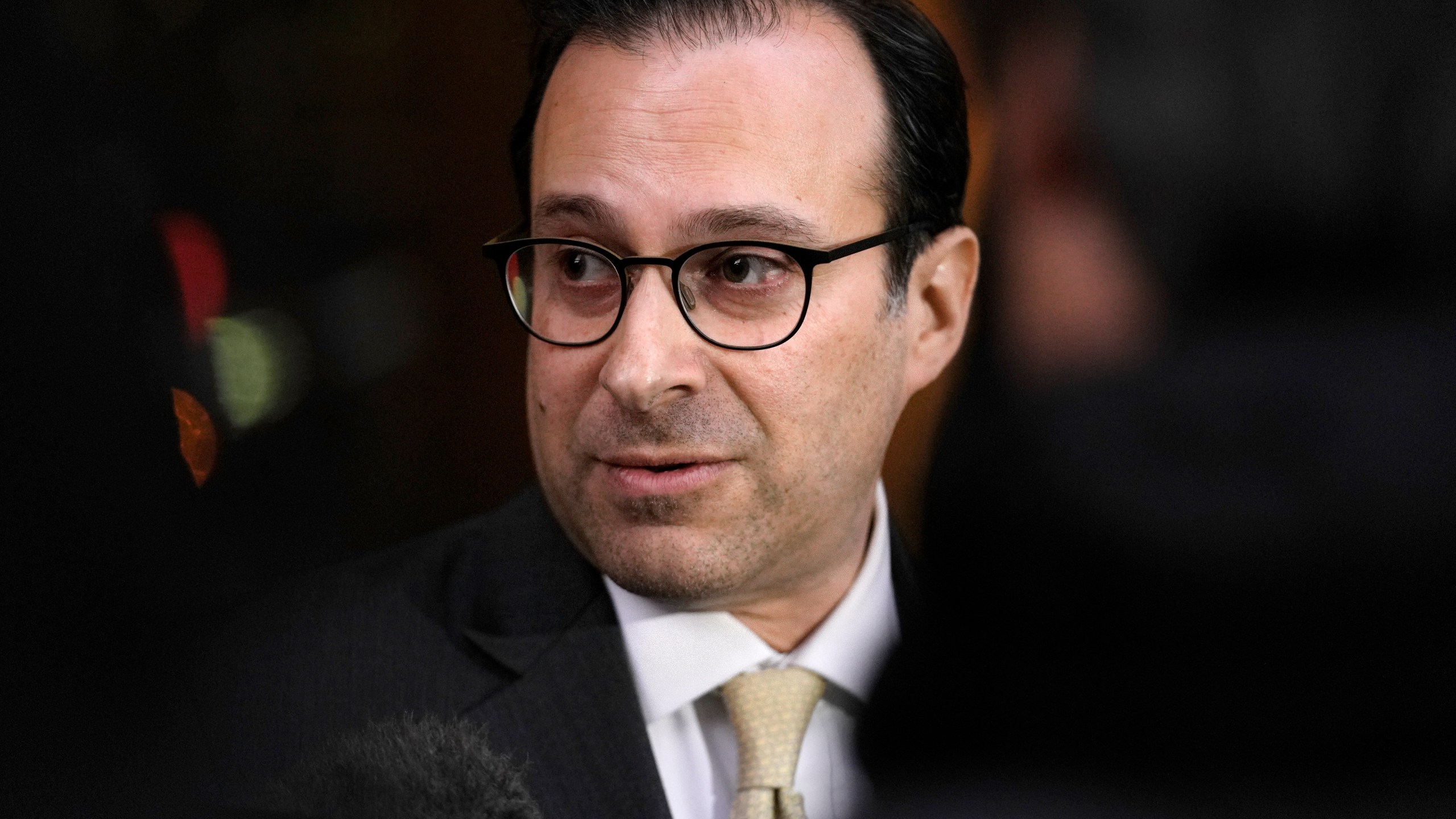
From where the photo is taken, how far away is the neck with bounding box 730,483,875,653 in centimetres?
116

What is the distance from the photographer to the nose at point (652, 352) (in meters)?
0.94

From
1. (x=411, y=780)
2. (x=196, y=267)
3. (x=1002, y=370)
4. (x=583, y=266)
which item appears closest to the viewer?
(x=411, y=780)

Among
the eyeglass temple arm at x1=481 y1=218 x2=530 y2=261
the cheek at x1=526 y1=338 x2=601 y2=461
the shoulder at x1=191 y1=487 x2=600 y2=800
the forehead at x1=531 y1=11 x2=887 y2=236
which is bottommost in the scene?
the shoulder at x1=191 y1=487 x2=600 y2=800

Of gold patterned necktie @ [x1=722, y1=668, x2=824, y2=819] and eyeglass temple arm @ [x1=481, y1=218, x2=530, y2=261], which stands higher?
eyeglass temple arm @ [x1=481, y1=218, x2=530, y2=261]

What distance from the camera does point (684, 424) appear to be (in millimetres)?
976

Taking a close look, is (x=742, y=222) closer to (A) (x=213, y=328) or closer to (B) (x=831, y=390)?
(B) (x=831, y=390)

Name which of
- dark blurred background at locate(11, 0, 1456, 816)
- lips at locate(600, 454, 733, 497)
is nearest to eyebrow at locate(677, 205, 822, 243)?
lips at locate(600, 454, 733, 497)

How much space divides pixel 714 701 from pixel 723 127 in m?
0.56

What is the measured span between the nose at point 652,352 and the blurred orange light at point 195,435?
1.48ft

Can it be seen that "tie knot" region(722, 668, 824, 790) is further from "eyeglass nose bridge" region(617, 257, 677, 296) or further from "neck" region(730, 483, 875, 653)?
"eyeglass nose bridge" region(617, 257, 677, 296)

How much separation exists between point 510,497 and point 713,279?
1.47 feet

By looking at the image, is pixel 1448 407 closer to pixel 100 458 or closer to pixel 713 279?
pixel 713 279

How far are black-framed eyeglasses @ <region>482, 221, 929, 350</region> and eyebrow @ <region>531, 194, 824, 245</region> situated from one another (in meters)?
0.01

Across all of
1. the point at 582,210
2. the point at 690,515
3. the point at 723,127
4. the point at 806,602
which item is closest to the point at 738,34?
the point at 723,127
